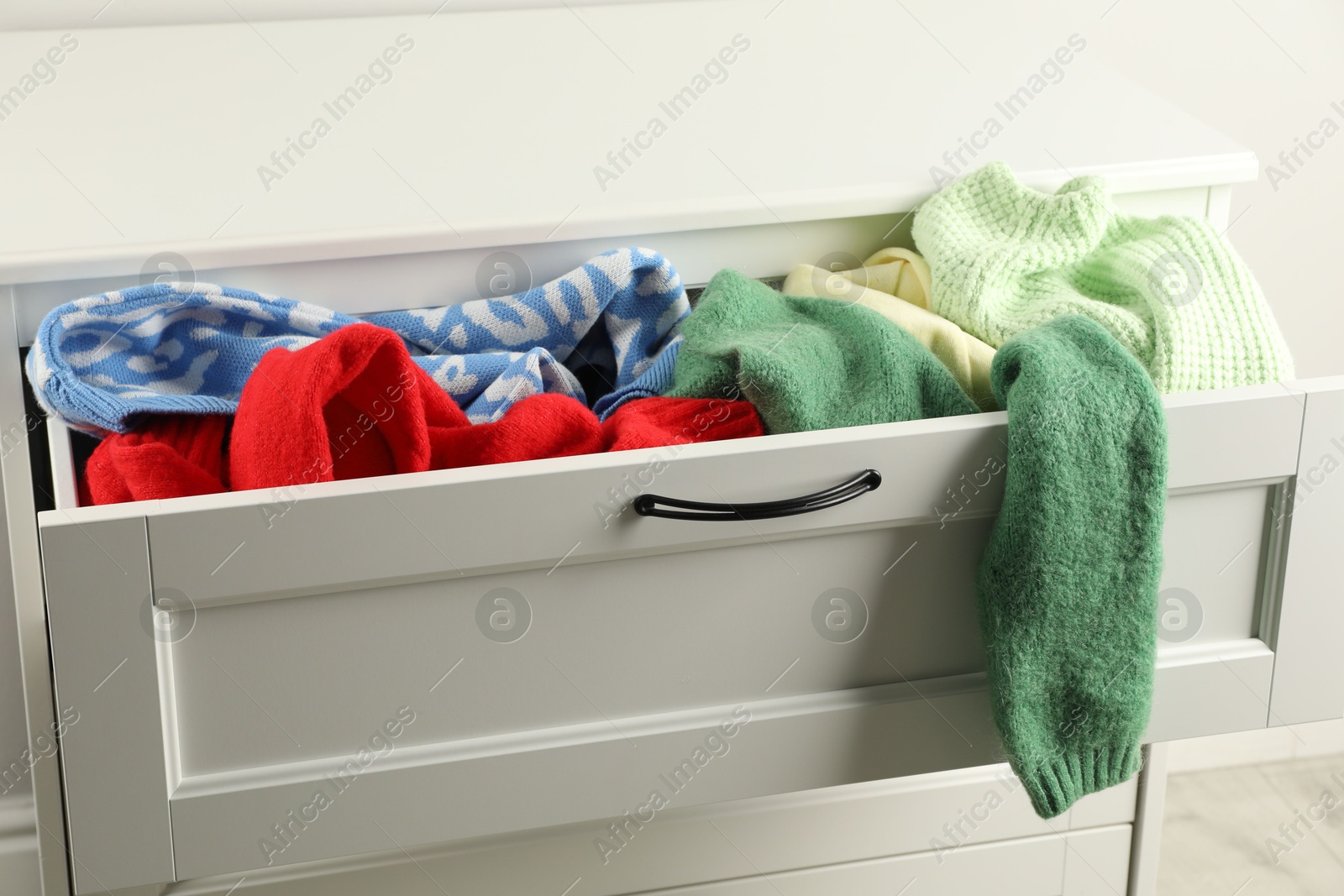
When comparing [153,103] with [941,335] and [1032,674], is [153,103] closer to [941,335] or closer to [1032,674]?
[941,335]

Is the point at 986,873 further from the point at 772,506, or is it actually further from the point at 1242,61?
the point at 1242,61

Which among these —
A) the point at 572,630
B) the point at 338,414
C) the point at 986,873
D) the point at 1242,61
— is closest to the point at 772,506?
the point at 572,630

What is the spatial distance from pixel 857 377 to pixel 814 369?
3 centimetres

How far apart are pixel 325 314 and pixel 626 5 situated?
531 mm

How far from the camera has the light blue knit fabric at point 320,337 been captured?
668 millimetres

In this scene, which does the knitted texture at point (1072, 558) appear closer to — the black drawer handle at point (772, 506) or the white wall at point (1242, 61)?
the black drawer handle at point (772, 506)

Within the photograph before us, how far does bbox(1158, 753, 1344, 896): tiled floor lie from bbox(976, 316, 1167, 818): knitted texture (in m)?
0.73

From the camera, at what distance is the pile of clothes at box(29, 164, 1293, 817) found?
58 centimetres

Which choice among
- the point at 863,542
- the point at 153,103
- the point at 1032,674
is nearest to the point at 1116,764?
the point at 1032,674

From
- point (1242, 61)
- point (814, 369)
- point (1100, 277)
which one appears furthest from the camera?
point (1242, 61)

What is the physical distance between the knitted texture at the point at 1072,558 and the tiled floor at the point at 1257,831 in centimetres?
73

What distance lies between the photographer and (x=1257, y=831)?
1.31 meters

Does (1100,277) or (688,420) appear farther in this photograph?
(1100,277)

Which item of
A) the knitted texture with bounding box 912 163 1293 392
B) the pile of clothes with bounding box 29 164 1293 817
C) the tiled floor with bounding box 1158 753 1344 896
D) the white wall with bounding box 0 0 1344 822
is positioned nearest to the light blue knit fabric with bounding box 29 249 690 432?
the pile of clothes with bounding box 29 164 1293 817
